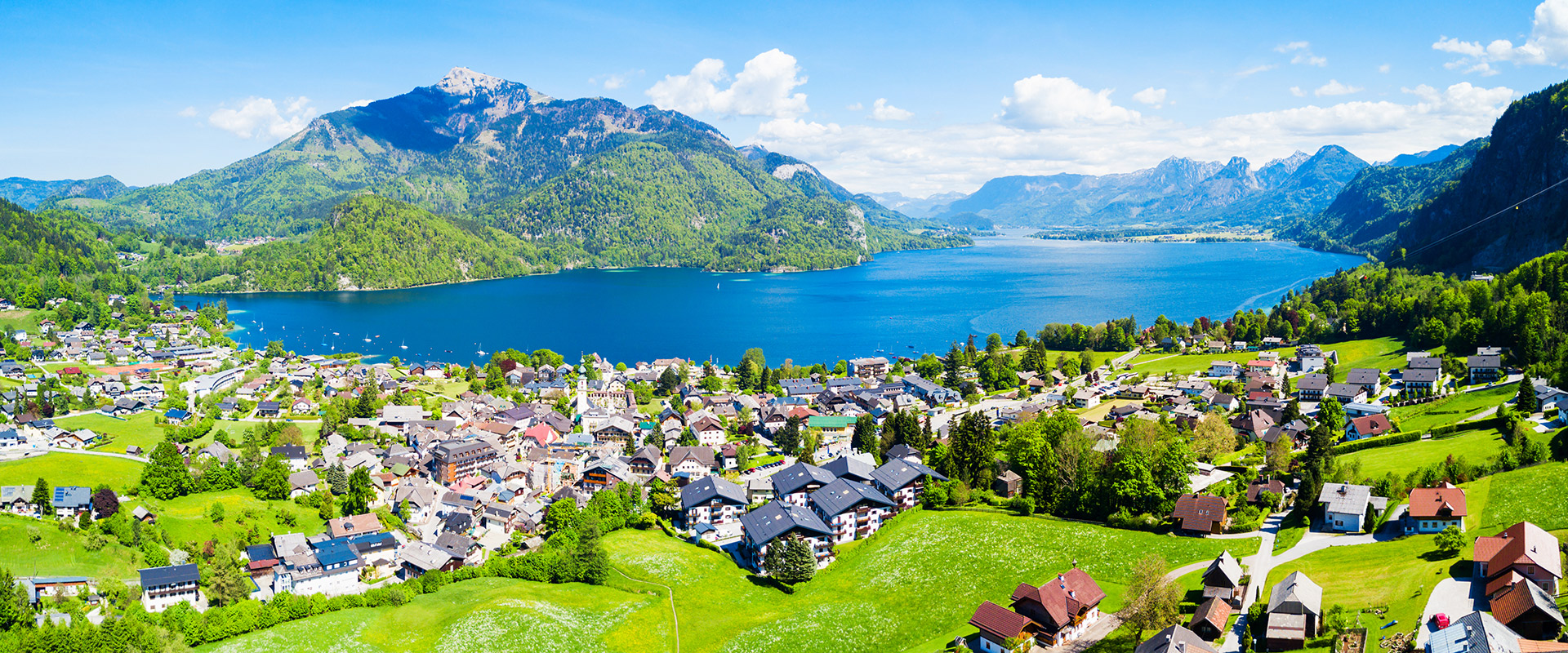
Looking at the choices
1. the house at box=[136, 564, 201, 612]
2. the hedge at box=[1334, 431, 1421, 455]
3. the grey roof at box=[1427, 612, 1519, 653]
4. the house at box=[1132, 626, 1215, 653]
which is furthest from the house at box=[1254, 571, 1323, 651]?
the house at box=[136, 564, 201, 612]

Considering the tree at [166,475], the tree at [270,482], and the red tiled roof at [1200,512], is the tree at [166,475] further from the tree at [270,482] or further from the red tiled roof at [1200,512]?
the red tiled roof at [1200,512]

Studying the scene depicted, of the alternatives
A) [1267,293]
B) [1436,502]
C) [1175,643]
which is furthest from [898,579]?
[1267,293]

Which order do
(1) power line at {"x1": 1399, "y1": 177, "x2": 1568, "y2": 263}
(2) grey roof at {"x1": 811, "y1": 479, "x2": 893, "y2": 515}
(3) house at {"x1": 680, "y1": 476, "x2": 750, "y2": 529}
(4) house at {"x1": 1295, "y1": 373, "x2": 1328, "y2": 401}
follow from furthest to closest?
(1) power line at {"x1": 1399, "y1": 177, "x2": 1568, "y2": 263}, (4) house at {"x1": 1295, "y1": 373, "x2": 1328, "y2": 401}, (3) house at {"x1": 680, "y1": 476, "x2": 750, "y2": 529}, (2) grey roof at {"x1": 811, "y1": 479, "x2": 893, "y2": 515}

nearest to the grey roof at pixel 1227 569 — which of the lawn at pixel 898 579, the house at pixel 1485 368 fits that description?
the lawn at pixel 898 579

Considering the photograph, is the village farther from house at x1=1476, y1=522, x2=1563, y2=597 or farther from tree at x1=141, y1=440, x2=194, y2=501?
tree at x1=141, y1=440, x2=194, y2=501

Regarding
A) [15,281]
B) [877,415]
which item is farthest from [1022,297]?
[15,281]

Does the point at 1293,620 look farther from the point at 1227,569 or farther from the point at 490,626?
the point at 490,626
